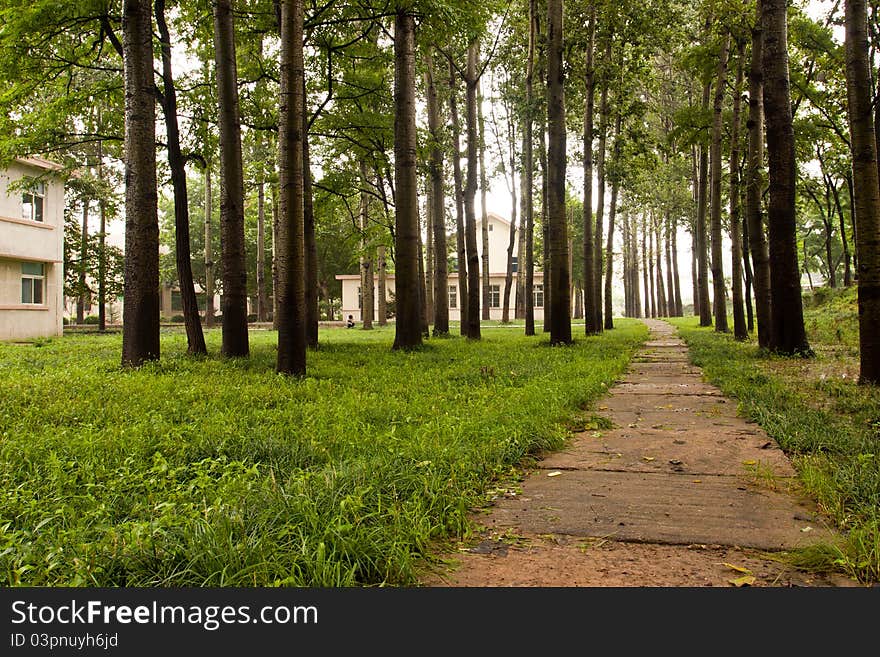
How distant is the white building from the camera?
158 feet

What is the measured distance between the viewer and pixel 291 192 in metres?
7.88

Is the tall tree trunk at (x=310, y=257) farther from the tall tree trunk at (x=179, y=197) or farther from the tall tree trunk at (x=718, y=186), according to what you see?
the tall tree trunk at (x=718, y=186)

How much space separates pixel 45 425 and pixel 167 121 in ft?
28.0

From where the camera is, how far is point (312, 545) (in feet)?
7.73

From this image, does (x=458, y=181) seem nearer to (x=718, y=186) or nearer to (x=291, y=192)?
(x=718, y=186)

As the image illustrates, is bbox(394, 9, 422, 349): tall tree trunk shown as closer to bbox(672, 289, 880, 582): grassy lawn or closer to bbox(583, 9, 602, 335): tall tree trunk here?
bbox(672, 289, 880, 582): grassy lawn

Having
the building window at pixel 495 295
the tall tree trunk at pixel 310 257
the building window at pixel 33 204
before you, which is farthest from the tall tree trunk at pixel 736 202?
the building window at pixel 495 295

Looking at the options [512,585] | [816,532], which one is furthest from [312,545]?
[816,532]

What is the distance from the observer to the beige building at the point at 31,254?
2067cm

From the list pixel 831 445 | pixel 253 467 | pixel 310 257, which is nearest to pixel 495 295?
pixel 310 257

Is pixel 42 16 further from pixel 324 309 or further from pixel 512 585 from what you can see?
pixel 324 309

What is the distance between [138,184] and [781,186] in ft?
33.8

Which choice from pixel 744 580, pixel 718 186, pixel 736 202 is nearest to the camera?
pixel 744 580

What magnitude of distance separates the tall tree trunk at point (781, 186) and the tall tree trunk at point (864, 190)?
2725 mm
